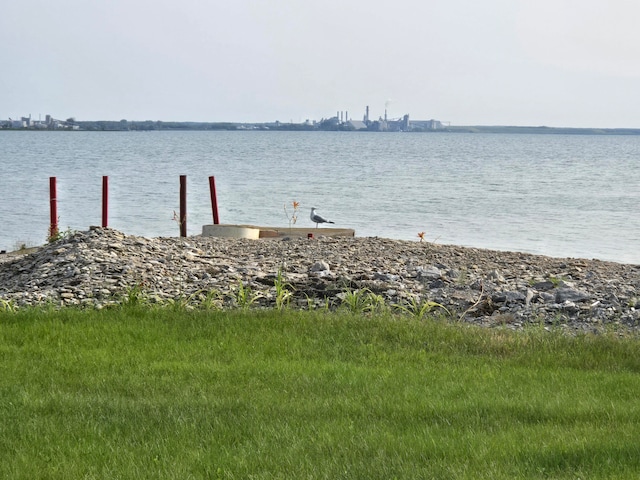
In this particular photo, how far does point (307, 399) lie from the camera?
6414 millimetres

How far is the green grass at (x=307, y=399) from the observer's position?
17.0 ft

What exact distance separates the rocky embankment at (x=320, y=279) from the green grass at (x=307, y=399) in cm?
153

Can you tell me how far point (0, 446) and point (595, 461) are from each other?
11.2ft

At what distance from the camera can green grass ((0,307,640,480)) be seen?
517cm

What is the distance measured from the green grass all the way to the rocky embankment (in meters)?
1.53

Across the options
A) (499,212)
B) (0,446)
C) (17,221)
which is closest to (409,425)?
(0,446)

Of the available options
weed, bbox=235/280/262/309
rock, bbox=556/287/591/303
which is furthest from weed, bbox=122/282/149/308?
rock, bbox=556/287/591/303

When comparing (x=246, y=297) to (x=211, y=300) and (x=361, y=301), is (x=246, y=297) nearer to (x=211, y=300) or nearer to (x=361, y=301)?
(x=211, y=300)

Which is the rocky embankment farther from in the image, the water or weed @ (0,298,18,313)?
the water

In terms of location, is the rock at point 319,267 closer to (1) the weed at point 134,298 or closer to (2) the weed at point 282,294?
(2) the weed at point 282,294

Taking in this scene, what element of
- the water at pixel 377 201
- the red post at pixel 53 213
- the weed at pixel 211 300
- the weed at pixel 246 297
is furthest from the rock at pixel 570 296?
the water at pixel 377 201

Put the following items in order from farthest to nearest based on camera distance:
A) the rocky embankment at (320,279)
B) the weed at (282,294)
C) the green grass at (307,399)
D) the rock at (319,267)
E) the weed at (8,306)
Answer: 1. the rock at (319,267)
2. the rocky embankment at (320,279)
3. the weed at (282,294)
4. the weed at (8,306)
5. the green grass at (307,399)

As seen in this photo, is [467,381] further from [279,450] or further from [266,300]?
[266,300]

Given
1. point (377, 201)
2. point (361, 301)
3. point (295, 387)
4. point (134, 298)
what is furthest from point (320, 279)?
point (377, 201)
